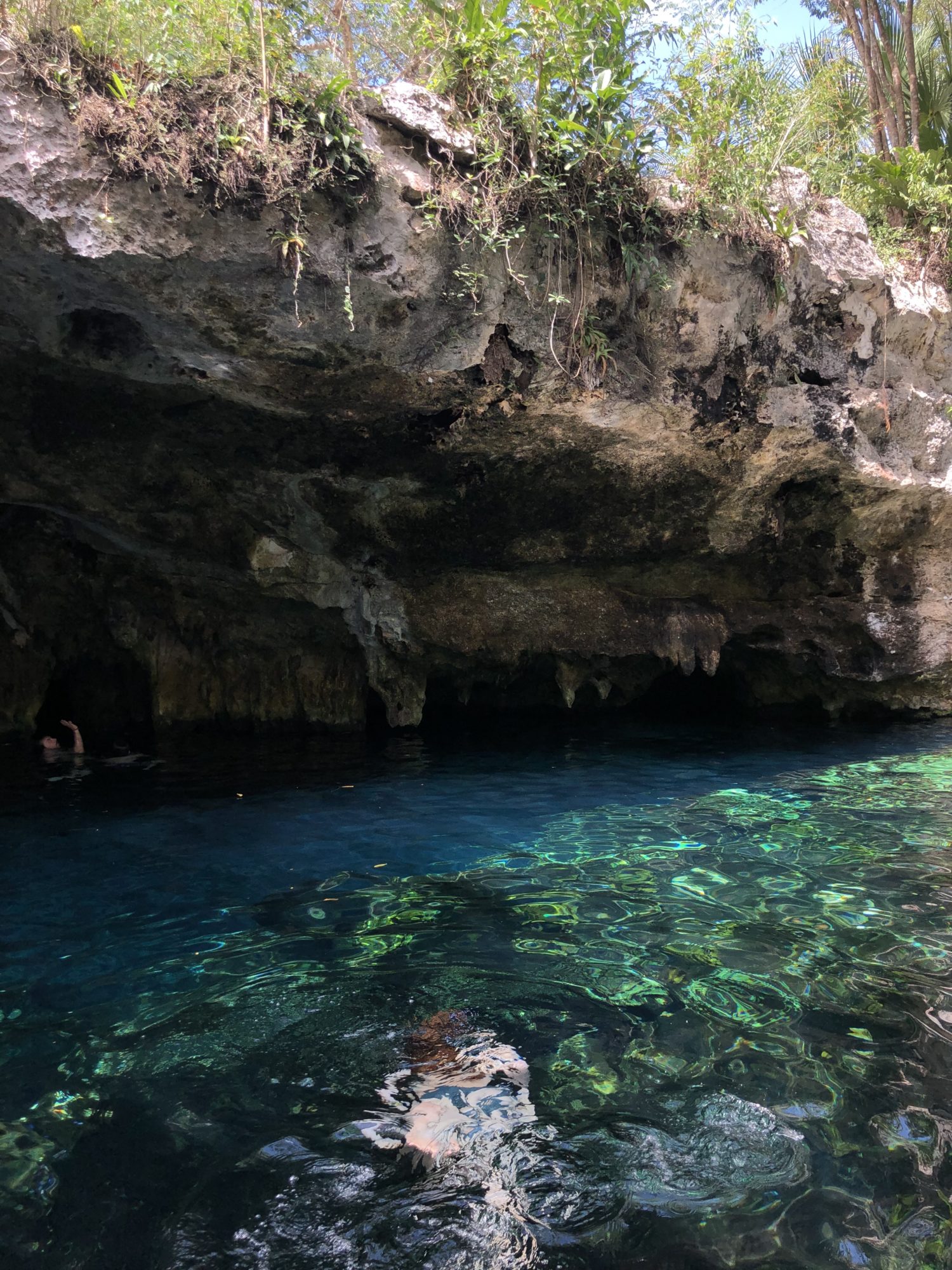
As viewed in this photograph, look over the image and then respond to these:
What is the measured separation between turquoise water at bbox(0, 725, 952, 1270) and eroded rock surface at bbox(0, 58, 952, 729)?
3.76 meters

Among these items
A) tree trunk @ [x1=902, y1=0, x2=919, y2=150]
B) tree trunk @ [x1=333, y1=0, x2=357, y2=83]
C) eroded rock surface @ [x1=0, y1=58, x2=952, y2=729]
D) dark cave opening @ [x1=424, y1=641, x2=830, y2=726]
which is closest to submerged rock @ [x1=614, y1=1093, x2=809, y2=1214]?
eroded rock surface @ [x1=0, y1=58, x2=952, y2=729]

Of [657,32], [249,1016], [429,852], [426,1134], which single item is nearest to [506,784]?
[429,852]

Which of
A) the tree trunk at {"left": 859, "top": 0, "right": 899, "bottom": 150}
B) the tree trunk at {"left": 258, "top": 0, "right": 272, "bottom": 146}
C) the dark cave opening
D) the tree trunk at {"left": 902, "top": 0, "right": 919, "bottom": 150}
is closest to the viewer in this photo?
the tree trunk at {"left": 258, "top": 0, "right": 272, "bottom": 146}

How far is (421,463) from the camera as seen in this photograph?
7.91 meters

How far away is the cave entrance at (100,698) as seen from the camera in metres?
11.7

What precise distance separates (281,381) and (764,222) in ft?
14.9

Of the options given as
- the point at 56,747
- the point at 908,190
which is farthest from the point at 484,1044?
the point at 908,190

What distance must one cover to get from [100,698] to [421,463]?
7.44 m

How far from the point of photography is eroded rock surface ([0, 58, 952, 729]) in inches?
228

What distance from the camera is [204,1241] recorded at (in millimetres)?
2004

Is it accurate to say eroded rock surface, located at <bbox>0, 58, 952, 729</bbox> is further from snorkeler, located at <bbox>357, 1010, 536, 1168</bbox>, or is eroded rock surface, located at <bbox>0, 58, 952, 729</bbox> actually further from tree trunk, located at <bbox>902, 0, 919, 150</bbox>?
snorkeler, located at <bbox>357, 1010, 536, 1168</bbox>

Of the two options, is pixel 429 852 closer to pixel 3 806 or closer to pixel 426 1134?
pixel 426 1134

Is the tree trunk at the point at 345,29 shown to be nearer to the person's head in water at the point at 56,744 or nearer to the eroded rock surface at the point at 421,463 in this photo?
the eroded rock surface at the point at 421,463

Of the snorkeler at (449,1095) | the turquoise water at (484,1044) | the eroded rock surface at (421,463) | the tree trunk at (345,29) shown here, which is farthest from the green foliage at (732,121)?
the snorkeler at (449,1095)
